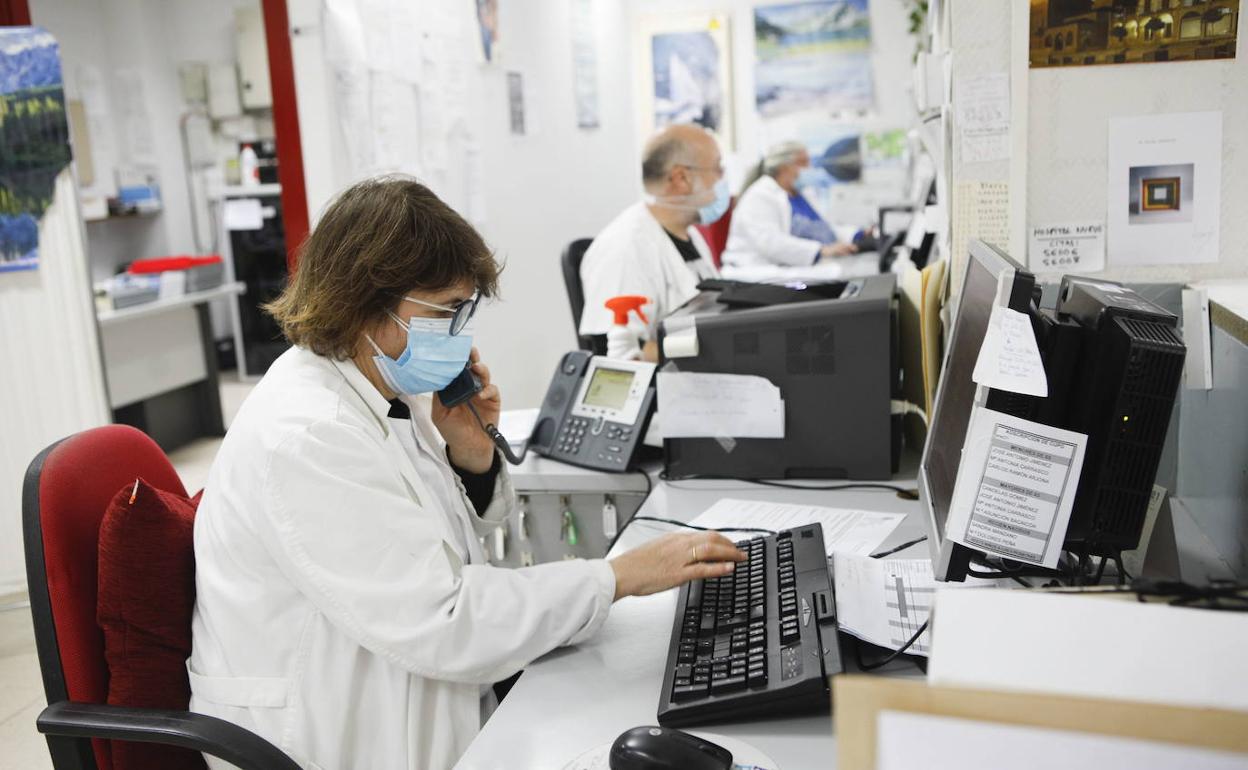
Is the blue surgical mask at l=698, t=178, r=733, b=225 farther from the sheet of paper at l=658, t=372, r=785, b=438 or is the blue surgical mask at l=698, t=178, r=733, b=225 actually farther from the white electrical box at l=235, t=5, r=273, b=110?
the white electrical box at l=235, t=5, r=273, b=110

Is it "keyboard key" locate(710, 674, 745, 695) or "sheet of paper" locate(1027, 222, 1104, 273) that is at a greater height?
"sheet of paper" locate(1027, 222, 1104, 273)

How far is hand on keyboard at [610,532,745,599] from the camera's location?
1312 millimetres

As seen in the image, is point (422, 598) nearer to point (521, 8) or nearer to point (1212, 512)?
point (1212, 512)

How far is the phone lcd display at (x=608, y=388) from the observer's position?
6.94 ft

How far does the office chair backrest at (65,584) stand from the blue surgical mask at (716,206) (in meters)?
2.51

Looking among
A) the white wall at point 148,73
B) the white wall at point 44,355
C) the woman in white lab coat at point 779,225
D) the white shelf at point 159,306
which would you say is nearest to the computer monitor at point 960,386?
the white wall at point 44,355

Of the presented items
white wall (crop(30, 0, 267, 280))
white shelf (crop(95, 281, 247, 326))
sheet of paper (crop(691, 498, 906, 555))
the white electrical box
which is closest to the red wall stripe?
sheet of paper (crop(691, 498, 906, 555))

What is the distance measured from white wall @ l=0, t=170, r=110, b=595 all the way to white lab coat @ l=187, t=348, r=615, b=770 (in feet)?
7.25

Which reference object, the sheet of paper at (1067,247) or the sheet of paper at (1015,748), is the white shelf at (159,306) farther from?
the sheet of paper at (1015,748)

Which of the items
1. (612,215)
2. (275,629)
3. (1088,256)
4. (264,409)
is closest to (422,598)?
(275,629)

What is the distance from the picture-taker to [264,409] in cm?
128

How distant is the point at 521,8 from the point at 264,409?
3381 millimetres

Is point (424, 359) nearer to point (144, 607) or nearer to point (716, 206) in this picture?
point (144, 607)

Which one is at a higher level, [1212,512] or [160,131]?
[160,131]
